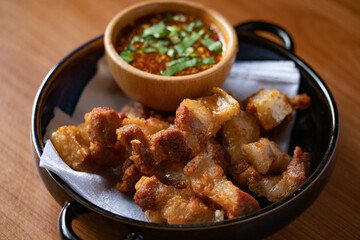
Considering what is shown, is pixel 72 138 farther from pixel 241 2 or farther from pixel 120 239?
pixel 241 2

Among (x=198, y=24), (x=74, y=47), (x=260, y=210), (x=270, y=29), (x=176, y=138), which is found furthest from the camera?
(x=74, y=47)

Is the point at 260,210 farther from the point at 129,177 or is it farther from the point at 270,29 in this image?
the point at 270,29

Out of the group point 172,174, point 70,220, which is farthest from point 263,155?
point 70,220

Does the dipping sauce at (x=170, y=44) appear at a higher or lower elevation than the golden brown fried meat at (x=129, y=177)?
higher

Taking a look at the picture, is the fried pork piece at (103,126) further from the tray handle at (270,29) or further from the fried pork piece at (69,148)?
the tray handle at (270,29)

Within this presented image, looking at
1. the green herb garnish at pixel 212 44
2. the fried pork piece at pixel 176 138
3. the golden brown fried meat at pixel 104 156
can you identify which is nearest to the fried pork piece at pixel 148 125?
the fried pork piece at pixel 176 138

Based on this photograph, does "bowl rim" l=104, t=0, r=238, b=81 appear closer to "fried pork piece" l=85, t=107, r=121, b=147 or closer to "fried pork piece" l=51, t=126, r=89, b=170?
"fried pork piece" l=85, t=107, r=121, b=147

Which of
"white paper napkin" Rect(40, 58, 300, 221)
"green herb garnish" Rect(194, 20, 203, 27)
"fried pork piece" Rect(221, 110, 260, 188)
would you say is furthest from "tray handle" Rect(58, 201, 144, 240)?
"green herb garnish" Rect(194, 20, 203, 27)
